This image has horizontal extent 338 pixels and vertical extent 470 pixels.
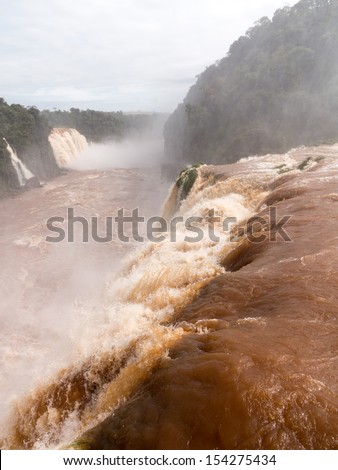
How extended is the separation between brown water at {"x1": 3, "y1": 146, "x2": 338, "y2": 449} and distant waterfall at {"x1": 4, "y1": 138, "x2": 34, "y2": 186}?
31.3 m

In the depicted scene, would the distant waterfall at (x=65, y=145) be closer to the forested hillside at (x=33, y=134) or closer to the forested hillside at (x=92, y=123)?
the forested hillside at (x=33, y=134)

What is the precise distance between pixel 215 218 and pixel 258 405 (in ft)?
27.0

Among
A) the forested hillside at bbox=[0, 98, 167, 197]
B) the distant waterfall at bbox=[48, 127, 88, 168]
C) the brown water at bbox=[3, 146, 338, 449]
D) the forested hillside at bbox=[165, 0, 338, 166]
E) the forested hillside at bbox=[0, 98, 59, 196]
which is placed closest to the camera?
the brown water at bbox=[3, 146, 338, 449]

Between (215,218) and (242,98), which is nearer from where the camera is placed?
(215,218)

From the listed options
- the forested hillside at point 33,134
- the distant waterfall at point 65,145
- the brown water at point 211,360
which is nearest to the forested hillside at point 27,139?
the forested hillside at point 33,134

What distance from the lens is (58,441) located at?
504 centimetres

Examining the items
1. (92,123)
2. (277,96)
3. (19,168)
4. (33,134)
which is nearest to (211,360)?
(19,168)

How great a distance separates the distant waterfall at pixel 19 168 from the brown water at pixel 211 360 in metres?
31.3

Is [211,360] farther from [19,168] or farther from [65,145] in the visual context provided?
[65,145]

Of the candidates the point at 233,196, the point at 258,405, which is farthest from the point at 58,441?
the point at 233,196

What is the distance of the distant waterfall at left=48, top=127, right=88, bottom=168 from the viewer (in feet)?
156

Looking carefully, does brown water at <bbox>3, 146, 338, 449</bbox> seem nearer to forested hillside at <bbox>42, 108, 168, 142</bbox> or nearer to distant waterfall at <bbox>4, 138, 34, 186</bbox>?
distant waterfall at <bbox>4, 138, 34, 186</bbox>

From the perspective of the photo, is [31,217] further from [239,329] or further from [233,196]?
[239,329]

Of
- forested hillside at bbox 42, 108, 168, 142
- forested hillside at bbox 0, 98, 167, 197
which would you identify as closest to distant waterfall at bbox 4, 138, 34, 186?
forested hillside at bbox 0, 98, 167, 197
